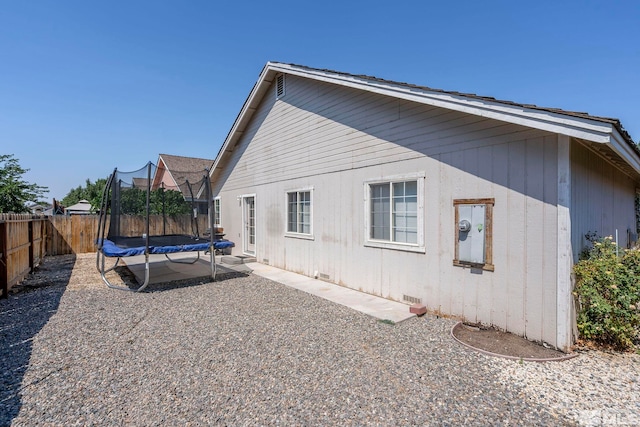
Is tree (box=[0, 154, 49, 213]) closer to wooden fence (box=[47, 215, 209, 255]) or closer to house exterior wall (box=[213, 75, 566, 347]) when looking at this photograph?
wooden fence (box=[47, 215, 209, 255])

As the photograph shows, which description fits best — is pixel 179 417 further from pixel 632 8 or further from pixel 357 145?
pixel 632 8

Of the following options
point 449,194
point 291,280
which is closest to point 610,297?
point 449,194

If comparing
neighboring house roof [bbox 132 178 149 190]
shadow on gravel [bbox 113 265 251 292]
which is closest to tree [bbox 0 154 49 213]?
shadow on gravel [bbox 113 265 251 292]

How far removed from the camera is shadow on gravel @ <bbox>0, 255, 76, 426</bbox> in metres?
2.56

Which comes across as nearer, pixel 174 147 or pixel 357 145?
pixel 357 145

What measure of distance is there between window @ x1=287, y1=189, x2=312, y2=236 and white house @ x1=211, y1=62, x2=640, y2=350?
5 centimetres

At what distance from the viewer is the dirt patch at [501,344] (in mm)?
3293

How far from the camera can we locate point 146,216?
6332 millimetres

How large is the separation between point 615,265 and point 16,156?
18654 mm

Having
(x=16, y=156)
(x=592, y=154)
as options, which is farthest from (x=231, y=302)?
(x=16, y=156)

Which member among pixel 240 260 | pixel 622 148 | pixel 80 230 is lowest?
pixel 240 260

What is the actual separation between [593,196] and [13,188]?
1776cm

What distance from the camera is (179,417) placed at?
7.36 ft

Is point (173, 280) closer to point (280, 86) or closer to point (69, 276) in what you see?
point (69, 276)
